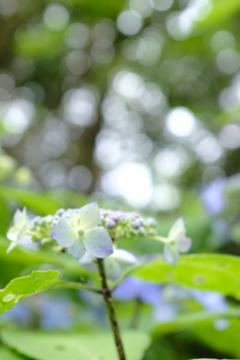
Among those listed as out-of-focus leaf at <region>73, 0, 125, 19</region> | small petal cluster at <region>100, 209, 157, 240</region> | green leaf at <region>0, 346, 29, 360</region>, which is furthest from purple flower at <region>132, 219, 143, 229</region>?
out-of-focus leaf at <region>73, 0, 125, 19</region>

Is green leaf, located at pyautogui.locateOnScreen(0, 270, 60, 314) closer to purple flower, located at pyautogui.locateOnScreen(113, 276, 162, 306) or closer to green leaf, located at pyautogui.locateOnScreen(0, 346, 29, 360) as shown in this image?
green leaf, located at pyautogui.locateOnScreen(0, 346, 29, 360)

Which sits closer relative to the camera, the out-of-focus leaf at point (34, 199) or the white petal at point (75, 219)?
the white petal at point (75, 219)

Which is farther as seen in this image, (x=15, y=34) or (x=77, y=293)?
(x=15, y=34)

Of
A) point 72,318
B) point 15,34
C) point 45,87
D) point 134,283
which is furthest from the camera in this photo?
point 45,87

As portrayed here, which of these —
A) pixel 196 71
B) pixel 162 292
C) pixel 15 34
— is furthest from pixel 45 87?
pixel 162 292

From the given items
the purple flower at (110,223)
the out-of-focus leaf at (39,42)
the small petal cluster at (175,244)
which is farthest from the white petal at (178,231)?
the out-of-focus leaf at (39,42)

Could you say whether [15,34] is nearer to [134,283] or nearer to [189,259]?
[134,283]

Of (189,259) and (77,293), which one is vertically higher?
(77,293)

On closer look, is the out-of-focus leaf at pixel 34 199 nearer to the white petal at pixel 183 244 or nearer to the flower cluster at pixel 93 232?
the flower cluster at pixel 93 232
